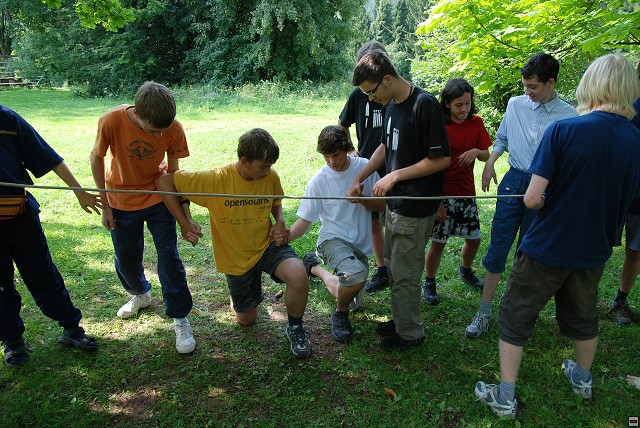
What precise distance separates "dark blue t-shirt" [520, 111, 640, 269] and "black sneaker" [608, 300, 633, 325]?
4.87 ft

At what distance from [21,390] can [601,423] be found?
3.51m

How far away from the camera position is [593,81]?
2363 mm

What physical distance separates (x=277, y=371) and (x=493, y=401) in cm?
137

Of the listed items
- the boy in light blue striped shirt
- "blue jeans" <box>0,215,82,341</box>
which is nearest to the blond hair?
the boy in light blue striped shirt

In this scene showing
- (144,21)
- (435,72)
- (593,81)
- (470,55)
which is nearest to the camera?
(593,81)

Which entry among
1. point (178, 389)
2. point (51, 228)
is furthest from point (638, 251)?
point (51, 228)

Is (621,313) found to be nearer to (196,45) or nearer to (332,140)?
(332,140)

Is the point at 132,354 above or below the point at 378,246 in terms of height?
below

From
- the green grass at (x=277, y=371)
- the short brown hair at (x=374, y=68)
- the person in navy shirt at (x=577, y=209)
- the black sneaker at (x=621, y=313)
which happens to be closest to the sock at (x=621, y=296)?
the black sneaker at (x=621, y=313)

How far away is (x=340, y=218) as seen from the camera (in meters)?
3.50

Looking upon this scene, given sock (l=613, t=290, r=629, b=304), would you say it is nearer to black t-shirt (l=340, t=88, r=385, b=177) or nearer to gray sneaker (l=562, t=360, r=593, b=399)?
gray sneaker (l=562, t=360, r=593, b=399)

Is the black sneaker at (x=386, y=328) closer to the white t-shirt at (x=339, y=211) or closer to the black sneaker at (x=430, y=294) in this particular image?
the white t-shirt at (x=339, y=211)

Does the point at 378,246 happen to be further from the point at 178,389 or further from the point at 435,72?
the point at 435,72

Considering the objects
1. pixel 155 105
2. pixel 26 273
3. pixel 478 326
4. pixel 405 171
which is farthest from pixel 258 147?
pixel 478 326
